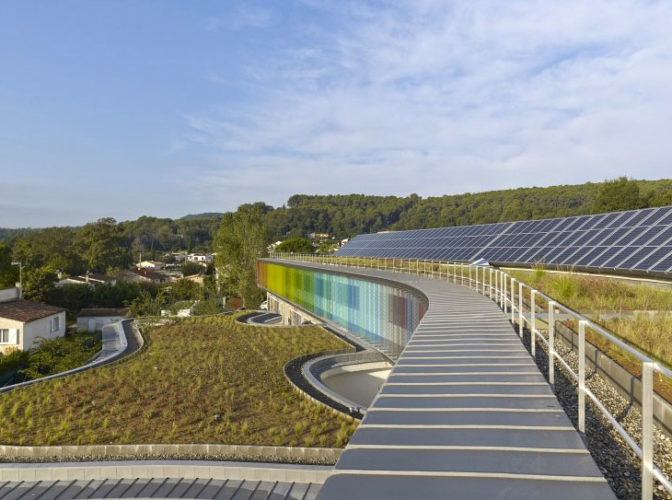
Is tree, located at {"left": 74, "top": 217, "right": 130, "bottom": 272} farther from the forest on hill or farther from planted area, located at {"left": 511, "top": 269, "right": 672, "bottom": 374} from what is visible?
planted area, located at {"left": 511, "top": 269, "right": 672, "bottom": 374}

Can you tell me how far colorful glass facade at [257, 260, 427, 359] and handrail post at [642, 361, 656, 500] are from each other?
11193mm

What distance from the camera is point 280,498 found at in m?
8.16

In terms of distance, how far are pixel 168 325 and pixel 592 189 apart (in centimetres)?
8350

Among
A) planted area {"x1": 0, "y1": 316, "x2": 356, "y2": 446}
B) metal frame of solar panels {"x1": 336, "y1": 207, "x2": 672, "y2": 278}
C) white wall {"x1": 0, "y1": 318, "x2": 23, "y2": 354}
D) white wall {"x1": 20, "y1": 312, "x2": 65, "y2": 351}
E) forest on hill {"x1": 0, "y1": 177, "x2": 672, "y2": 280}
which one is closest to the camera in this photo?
planted area {"x1": 0, "y1": 316, "x2": 356, "y2": 446}

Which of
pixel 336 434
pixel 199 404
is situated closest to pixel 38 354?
pixel 199 404

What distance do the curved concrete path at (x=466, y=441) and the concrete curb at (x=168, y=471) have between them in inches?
183

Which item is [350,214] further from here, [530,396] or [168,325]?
[530,396]

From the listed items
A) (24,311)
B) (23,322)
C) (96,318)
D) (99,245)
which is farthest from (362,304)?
(99,245)

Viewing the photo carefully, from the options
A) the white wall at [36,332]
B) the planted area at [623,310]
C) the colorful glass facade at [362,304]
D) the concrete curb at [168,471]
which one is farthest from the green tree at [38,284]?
the planted area at [623,310]

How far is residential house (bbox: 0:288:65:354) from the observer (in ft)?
102

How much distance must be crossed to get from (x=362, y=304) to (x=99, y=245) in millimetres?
77770

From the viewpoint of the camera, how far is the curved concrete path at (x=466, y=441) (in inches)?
95.0

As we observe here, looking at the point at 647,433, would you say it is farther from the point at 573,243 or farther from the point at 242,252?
the point at 242,252

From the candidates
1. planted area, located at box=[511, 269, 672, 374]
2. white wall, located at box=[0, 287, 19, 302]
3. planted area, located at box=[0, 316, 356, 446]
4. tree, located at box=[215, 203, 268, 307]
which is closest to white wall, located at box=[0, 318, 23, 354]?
white wall, located at box=[0, 287, 19, 302]
